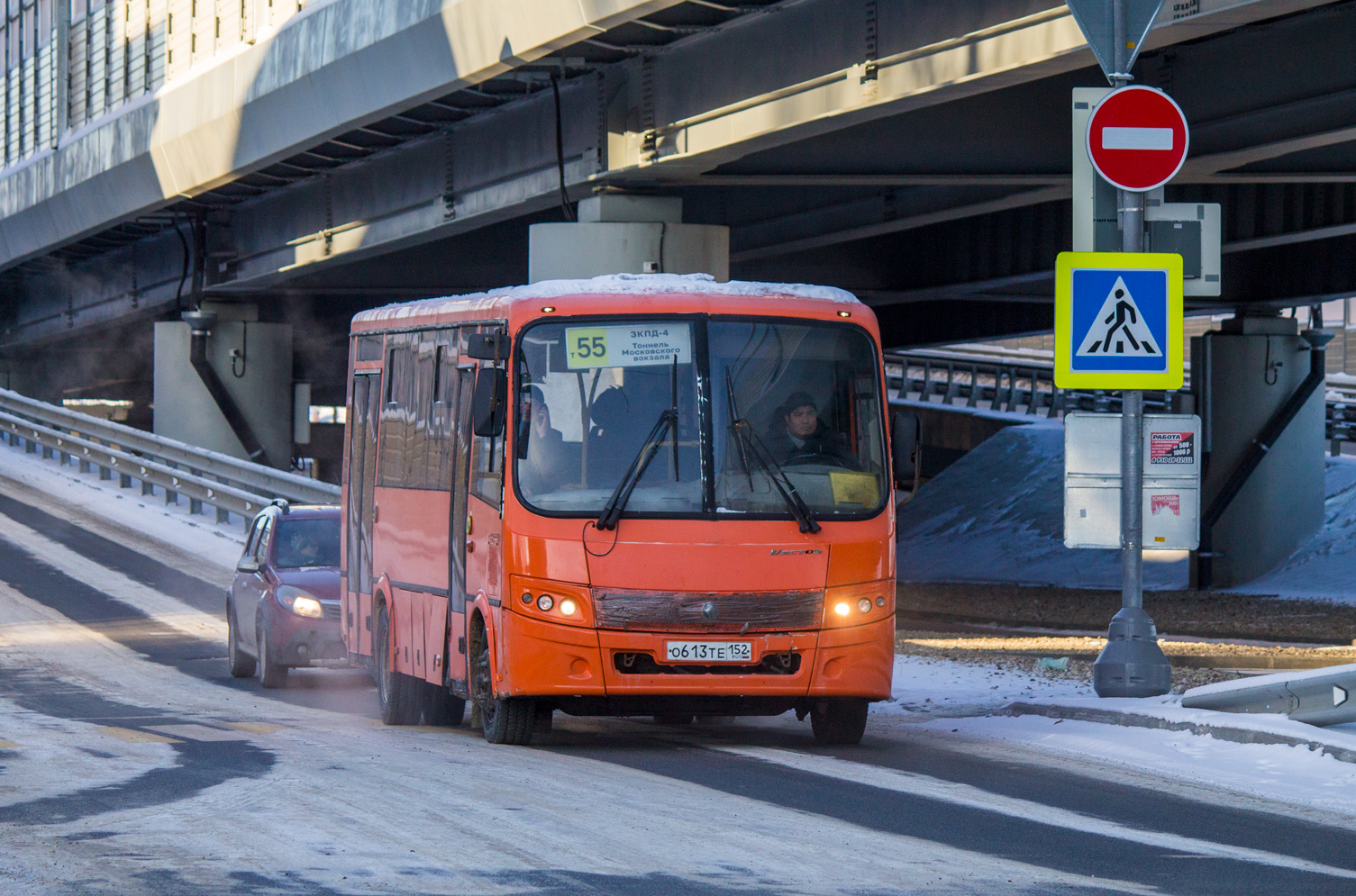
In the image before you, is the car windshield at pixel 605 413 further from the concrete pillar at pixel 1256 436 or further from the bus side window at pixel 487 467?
the concrete pillar at pixel 1256 436

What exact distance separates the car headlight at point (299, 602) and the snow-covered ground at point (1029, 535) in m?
20.0

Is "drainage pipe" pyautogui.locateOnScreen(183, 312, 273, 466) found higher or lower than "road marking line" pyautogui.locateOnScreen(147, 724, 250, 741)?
higher

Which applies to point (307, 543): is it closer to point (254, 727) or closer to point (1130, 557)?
point (254, 727)

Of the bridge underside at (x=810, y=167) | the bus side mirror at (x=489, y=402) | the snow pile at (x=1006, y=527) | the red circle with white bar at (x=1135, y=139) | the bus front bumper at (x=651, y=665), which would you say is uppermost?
the bridge underside at (x=810, y=167)

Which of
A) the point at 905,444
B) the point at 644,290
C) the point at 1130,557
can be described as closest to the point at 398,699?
the point at 644,290

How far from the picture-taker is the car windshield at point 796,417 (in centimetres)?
1205

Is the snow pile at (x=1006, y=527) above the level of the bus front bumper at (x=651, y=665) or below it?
below

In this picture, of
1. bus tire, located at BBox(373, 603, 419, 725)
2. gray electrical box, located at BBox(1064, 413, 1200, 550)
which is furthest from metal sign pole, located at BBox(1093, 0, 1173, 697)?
bus tire, located at BBox(373, 603, 419, 725)

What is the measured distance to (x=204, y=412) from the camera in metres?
42.1

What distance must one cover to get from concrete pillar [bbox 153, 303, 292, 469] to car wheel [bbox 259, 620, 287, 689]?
2444 centimetres

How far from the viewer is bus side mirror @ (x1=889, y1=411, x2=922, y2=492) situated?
12.6 meters

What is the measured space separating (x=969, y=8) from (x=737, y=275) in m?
18.1

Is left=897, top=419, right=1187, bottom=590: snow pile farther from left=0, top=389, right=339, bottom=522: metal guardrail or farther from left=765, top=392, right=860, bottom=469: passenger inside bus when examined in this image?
left=765, top=392, right=860, bottom=469: passenger inside bus

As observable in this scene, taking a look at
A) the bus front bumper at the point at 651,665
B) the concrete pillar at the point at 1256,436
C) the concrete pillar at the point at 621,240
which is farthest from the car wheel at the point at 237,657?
the concrete pillar at the point at 1256,436
